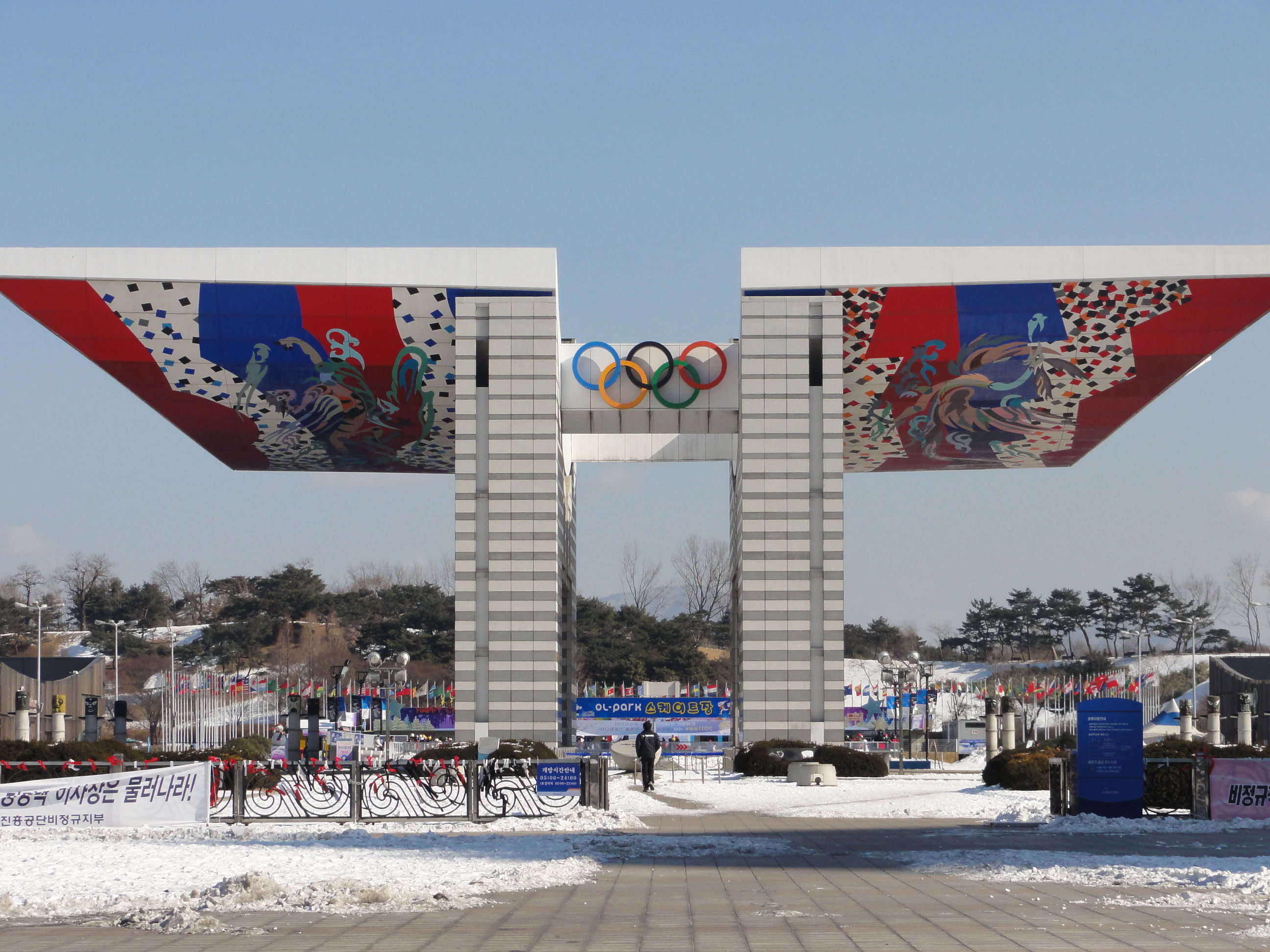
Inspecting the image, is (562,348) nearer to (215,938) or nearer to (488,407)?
(488,407)

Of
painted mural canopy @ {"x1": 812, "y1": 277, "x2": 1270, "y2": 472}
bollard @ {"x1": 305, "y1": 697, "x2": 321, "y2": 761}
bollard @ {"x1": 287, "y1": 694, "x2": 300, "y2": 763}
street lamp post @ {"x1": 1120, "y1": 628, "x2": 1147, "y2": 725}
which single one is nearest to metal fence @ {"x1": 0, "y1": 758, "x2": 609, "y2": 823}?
bollard @ {"x1": 287, "y1": 694, "x2": 300, "y2": 763}

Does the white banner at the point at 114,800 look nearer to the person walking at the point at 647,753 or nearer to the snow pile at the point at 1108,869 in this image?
the snow pile at the point at 1108,869

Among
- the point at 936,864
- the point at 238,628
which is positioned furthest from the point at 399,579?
the point at 936,864

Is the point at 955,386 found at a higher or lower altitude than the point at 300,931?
higher

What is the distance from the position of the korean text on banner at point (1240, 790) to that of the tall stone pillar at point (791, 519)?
66.2 ft

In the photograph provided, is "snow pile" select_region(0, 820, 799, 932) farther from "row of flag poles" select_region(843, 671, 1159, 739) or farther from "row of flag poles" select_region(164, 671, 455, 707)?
"row of flag poles" select_region(164, 671, 455, 707)

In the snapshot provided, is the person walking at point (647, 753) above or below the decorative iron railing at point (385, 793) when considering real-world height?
below

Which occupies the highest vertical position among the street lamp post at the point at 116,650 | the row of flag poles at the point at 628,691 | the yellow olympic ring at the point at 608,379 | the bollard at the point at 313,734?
the yellow olympic ring at the point at 608,379

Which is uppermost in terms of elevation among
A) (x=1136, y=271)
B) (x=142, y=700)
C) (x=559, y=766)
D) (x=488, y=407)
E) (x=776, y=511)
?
(x=1136, y=271)

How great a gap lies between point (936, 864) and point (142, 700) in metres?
101

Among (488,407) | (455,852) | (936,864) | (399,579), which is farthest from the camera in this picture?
(399,579)

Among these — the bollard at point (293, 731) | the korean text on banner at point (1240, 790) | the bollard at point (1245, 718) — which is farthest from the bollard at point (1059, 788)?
the bollard at point (1245, 718)

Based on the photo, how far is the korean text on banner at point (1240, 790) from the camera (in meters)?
21.9

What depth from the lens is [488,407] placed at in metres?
43.1
